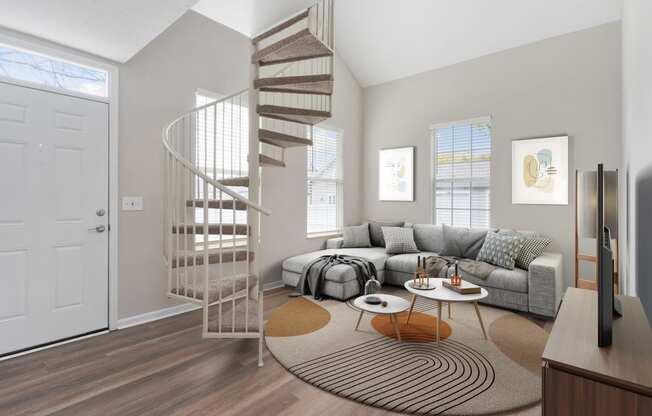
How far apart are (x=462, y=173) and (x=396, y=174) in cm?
103

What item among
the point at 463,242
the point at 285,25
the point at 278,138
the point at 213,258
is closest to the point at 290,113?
the point at 278,138

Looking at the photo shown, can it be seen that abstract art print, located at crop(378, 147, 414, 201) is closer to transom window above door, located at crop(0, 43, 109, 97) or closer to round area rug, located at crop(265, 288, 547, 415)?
round area rug, located at crop(265, 288, 547, 415)

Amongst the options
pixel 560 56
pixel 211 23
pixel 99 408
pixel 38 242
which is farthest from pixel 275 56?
pixel 560 56

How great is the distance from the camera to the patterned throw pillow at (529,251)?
3.64 m

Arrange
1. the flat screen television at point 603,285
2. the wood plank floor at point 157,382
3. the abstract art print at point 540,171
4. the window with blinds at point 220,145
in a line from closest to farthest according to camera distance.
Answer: the flat screen television at point 603,285 → the wood plank floor at point 157,382 → the window with blinds at point 220,145 → the abstract art print at point 540,171

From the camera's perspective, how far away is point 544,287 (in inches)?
130

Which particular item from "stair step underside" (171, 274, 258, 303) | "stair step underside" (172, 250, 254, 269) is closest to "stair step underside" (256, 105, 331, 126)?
"stair step underside" (172, 250, 254, 269)

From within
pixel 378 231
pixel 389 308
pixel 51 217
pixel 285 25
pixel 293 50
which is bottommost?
pixel 389 308

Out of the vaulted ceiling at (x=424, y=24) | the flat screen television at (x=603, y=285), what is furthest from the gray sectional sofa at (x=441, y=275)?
the flat screen television at (x=603, y=285)

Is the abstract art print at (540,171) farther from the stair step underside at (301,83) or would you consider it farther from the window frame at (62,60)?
the window frame at (62,60)

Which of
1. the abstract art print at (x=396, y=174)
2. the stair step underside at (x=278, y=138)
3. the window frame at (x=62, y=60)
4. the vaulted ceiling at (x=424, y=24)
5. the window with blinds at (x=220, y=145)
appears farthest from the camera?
the abstract art print at (x=396, y=174)

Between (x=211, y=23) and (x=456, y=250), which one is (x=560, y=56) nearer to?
(x=456, y=250)

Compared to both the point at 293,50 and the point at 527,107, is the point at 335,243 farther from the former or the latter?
the point at 527,107

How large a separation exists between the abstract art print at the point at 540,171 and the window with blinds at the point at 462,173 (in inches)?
14.9
